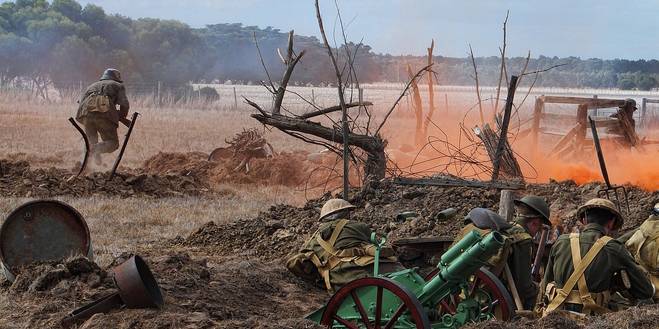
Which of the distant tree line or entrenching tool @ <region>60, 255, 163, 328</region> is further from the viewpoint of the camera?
the distant tree line

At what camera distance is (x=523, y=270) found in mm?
7965

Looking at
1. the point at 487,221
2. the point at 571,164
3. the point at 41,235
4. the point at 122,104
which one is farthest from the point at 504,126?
the point at 122,104

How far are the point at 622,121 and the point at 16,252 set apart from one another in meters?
13.6

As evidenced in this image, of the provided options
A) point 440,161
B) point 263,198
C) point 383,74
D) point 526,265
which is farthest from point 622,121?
point 383,74

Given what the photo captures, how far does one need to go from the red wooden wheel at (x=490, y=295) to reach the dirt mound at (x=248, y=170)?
11.4 meters

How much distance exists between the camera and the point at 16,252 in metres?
8.80

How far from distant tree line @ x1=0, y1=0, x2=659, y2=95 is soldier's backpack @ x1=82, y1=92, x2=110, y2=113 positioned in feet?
96.6

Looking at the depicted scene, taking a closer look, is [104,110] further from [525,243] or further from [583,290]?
[583,290]

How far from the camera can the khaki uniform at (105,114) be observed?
18.1 m

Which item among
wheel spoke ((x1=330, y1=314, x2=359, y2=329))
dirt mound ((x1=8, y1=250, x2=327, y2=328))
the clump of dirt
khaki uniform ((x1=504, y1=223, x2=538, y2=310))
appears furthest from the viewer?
the clump of dirt

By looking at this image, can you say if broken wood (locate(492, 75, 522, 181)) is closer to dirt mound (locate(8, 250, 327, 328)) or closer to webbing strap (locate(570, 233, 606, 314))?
dirt mound (locate(8, 250, 327, 328))

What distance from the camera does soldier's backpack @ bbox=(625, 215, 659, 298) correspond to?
25.9 ft

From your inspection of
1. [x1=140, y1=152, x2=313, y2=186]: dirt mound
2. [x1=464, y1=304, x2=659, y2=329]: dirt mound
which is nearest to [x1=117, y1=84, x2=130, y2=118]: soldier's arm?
[x1=140, y1=152, x2=313, y2=186]: dirt mound

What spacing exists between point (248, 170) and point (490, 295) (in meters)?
12.2
